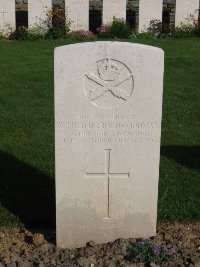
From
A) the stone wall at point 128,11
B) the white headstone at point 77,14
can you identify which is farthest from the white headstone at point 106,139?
the stone wall at point 128,11

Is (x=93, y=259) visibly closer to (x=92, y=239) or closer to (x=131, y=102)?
(x=92, y=239)

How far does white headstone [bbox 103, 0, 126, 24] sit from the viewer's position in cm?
1656

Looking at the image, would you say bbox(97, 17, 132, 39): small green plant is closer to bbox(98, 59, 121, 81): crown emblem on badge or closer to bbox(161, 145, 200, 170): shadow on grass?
bbox(161, 145, 200, 170): shadow on grass

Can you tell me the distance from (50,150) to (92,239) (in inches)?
87.5

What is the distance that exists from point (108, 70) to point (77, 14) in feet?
41.0

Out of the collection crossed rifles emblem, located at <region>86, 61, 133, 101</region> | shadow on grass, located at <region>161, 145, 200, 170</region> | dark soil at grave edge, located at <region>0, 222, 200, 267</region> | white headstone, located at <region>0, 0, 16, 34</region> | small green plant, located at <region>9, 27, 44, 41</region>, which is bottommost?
dark soil at grave edge, located at <region>0, 222, 200, 267</region>

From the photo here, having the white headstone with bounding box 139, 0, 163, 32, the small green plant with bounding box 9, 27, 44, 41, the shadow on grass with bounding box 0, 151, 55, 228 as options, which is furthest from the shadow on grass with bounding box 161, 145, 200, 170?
the white headstone with bounding box 139, 0, 163, 32

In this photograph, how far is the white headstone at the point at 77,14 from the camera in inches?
643

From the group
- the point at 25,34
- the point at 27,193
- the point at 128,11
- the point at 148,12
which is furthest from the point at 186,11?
the point at 27,193

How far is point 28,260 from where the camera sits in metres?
4.34

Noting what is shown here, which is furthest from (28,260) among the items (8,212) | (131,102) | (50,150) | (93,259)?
(50,150)

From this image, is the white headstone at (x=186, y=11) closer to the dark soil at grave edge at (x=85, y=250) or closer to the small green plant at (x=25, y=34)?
the small green plant at (x=25, y=34)

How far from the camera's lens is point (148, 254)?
4.25 metres

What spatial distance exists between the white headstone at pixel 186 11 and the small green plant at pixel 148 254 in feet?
42.9
